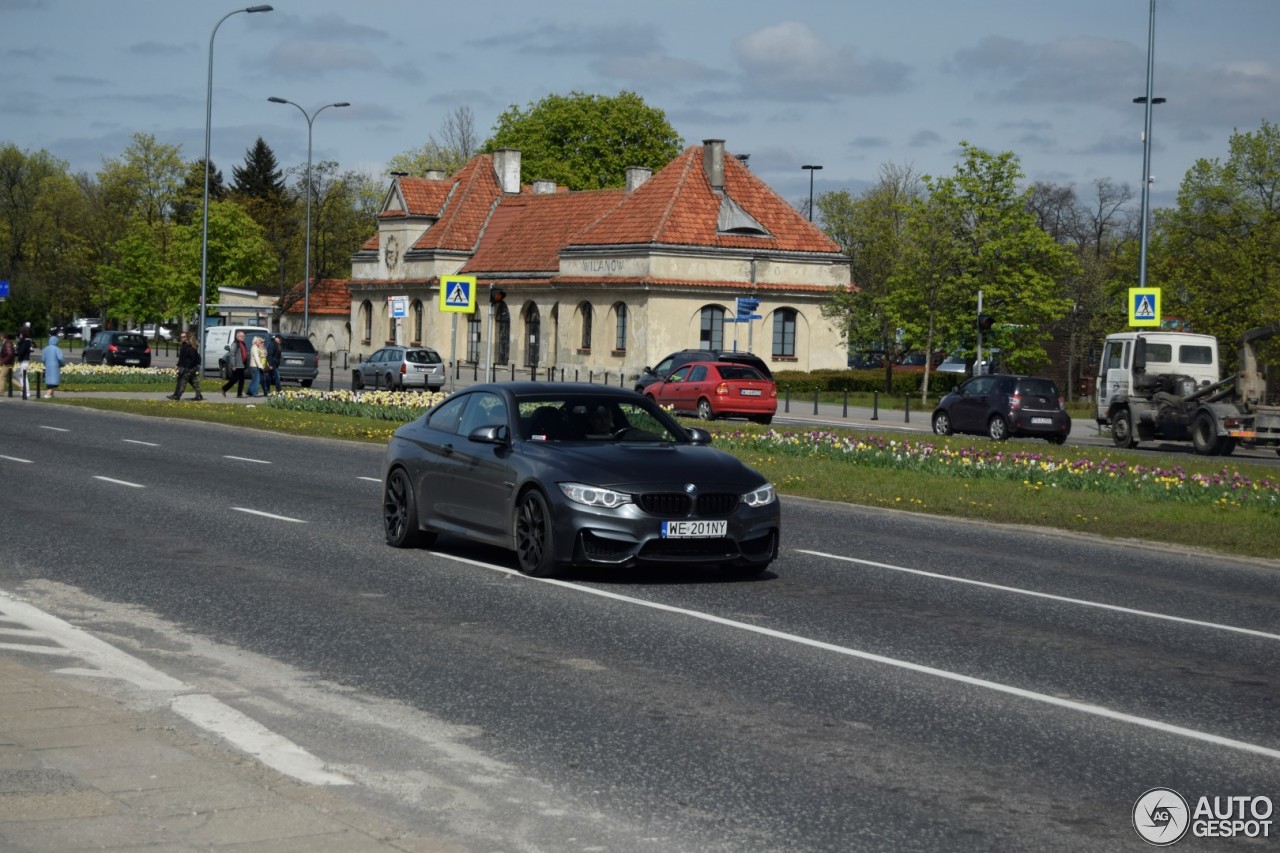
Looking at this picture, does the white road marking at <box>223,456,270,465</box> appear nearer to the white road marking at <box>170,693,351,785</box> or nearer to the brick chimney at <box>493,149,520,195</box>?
the white road marking at <box>170,693,351,785</box>

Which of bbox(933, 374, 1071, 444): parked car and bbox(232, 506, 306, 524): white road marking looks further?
bbox(933, 374, 1071, 444): parked car

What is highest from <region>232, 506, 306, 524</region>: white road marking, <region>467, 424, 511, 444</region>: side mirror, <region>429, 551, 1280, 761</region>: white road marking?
<region>467, 424, 511, 444</region>: side mirror

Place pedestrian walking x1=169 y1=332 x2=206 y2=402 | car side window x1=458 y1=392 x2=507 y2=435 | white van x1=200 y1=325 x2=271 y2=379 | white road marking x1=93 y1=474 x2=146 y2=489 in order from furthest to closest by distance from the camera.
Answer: white van x1=200 y1=325 x2=271 y2=379
pedestrian walking x1=169 y1=332 x2=206 y2=402
white road marking x1=93 y1=474 x2=146 y2=489
car side window x1=458 y1=392 x2=507 y2=435

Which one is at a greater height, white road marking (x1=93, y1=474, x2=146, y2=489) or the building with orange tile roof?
the building with orange tile roof

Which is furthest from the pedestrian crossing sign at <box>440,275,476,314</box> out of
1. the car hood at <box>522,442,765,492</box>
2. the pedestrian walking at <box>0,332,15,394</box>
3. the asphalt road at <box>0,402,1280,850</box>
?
the car hood at <box>522,442,765,492</box>

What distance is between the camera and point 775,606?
39.1ft

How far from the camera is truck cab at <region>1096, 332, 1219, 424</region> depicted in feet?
136

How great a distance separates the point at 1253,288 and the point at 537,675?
189 feet

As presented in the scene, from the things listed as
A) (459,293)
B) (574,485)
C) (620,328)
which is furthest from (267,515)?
(620,328)

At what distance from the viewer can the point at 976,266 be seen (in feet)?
201

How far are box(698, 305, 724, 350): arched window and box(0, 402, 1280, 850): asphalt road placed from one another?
56848 millimetres

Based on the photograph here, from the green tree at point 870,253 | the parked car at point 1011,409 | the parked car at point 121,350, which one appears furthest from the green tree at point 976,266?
the parked car at point 121,350

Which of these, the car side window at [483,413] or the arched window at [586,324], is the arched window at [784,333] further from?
the car side window at [483,413]

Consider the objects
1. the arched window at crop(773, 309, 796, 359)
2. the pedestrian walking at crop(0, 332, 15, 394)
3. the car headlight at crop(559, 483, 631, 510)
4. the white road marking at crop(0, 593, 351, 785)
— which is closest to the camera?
the white road marking at crop(0, 593, 351, 785)
